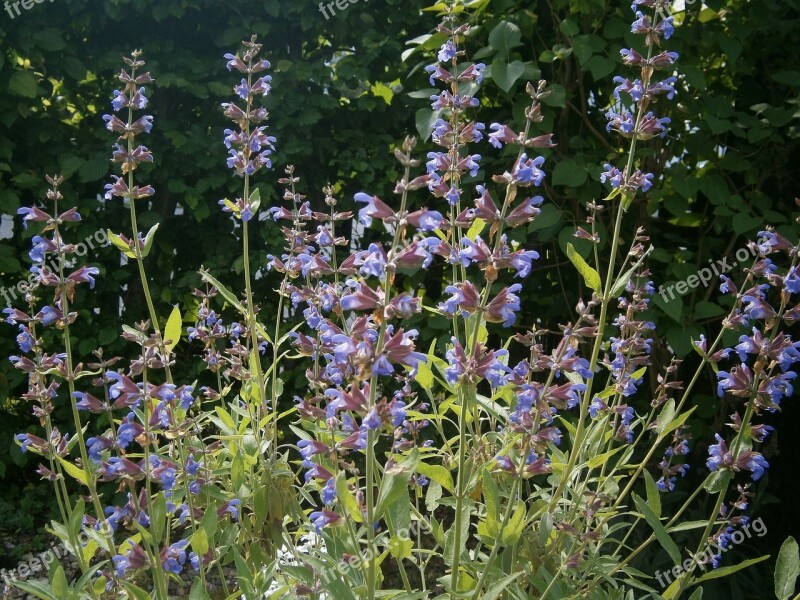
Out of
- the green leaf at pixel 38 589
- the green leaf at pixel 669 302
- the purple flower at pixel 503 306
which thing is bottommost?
the green leaf at pixel 669 302

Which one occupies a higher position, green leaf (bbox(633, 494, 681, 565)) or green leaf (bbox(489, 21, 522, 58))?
green leaf (bbox(489, 21, 522, 58))

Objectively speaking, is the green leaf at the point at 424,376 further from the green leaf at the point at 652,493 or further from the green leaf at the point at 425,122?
the green leaf at the point at 425,122

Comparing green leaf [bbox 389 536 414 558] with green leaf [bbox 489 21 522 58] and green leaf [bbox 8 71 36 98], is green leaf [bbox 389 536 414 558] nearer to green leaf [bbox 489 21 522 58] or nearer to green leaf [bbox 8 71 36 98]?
green leaf [bbox 489 21 522 58]

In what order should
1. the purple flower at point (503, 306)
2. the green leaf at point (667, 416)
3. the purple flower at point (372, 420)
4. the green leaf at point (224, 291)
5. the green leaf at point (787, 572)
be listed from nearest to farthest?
the purple flower at point (372, 420) < the purple flower at point (503, 306) < the green leaf at point (787, 572) < the green leaf at point (224, 291) < the green leaf at point (667, 416)

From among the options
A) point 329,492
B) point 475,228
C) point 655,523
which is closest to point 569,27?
point 475,228

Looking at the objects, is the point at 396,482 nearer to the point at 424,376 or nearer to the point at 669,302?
the point at 424,376

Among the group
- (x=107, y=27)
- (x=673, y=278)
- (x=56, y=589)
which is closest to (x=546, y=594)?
(x=56, y=589)

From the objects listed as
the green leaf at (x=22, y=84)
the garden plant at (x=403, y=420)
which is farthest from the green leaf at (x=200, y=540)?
the green leaf at (x=22, y=84)

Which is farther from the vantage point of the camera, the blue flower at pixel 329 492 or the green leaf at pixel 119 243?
the green leaf at pixel 119 243

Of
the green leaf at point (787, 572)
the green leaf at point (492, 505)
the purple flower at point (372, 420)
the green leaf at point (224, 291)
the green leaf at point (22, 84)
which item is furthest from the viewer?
the green leaf at point (22, 84)

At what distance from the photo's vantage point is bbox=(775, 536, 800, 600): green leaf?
166 cm

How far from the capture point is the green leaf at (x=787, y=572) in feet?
5.45

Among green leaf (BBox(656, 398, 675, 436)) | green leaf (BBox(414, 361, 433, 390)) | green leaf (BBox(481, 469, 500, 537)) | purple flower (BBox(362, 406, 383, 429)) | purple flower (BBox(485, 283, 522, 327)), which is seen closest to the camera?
purple flower (BBox(362, 406, 383, 429))

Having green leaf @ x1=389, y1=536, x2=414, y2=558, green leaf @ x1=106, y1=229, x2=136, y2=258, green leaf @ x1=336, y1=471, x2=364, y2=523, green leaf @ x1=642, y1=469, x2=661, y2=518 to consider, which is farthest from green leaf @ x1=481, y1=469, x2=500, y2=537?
green leaf @ x1=106, y1=229, x2=136, y2=258
